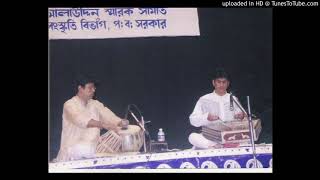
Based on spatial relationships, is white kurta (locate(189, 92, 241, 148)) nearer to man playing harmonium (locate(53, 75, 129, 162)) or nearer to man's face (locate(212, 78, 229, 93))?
man's face (locate(212, 78, 229, 93))

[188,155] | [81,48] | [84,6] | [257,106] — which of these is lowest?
[188,155]

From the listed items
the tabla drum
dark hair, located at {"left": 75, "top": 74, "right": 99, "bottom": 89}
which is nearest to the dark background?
dark hair, located at {"left": 75, "top": 74, "right": 99, "bottom": 89}

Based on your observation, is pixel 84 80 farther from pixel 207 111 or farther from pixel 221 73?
pixel 221 73

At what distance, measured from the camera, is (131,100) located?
9000 mm

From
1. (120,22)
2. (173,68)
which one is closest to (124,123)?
(173,68)

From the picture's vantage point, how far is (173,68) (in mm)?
8969

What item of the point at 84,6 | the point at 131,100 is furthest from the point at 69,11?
the point at 131,100

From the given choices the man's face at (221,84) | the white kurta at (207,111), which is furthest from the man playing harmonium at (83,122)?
the man's face at (221,84)

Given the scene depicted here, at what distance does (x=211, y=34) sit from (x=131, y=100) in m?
1.36

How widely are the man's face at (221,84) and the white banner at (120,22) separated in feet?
2.20

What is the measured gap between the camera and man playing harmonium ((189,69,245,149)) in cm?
897

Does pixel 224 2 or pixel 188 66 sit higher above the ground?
pixel 224 2

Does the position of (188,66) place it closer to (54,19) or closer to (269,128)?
(269,128)

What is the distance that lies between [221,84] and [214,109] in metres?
0.34
